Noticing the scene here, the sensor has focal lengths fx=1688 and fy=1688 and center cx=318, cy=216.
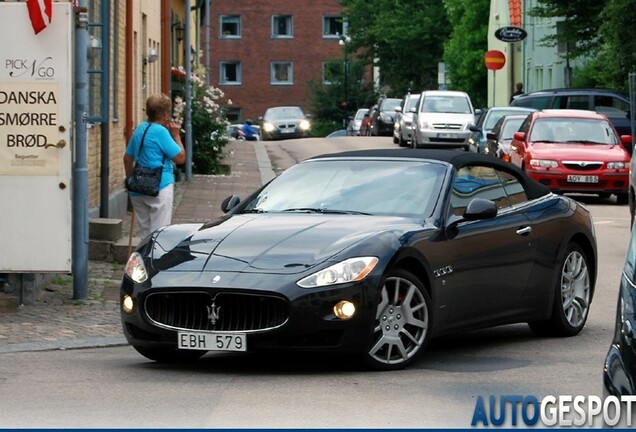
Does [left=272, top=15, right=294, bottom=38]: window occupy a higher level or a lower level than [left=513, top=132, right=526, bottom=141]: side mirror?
higher

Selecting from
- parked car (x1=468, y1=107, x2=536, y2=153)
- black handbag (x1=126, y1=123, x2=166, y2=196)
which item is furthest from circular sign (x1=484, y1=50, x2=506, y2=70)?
black handbag (x1=126, y1=123, x2=166, y2=196)

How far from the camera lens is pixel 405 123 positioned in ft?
159

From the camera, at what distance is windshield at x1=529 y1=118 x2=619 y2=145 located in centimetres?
2889

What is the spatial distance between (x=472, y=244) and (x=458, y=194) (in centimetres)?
44

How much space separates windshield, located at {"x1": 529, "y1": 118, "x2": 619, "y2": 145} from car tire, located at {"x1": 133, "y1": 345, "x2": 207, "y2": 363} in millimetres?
18992

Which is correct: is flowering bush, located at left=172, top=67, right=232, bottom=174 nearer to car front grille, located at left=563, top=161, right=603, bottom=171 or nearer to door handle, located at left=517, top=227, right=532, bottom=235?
car front grille, located at left=563, top=161, right=603, bottom=171

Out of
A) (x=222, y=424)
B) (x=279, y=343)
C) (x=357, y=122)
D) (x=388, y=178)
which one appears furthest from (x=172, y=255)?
(x=357, y=122)

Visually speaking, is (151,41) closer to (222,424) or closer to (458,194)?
(458,194)

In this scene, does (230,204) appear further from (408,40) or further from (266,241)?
(408,40)

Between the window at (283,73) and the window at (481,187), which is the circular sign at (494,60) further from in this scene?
the window at (283,73)

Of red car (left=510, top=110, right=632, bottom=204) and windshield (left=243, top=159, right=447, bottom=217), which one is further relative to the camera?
red car (left=510, top=110, right=632, bottom=204)

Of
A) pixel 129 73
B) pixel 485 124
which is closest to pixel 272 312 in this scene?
pixel 129 73

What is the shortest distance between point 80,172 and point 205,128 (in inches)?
837

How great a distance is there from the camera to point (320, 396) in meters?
8.94
